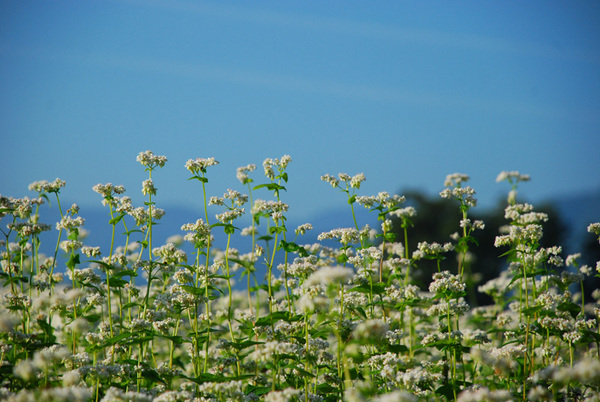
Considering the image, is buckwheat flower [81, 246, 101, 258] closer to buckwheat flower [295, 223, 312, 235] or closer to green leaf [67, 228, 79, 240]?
green leaf [67, 228, 79, 240]

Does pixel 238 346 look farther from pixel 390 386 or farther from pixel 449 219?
pixel 449 219

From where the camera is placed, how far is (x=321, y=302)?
5316mm

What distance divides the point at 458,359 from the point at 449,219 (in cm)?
3757

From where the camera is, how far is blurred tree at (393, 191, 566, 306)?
39281 mm

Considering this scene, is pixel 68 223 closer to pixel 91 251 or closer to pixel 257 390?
pixel 91 251

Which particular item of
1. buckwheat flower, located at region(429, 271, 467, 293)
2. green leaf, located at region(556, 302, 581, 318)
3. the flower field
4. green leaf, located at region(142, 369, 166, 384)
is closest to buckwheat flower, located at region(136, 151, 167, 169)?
the flower field

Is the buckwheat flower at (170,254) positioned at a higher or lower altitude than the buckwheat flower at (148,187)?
lower

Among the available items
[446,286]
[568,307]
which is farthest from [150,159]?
[568,307]

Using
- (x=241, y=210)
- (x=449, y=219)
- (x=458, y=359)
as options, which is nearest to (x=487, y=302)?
(x=449, y=219)

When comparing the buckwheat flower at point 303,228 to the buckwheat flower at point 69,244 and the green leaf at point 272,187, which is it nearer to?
the green leaf at point 272,187

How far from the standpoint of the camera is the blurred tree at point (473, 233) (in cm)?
3928

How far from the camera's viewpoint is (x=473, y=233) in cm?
3588

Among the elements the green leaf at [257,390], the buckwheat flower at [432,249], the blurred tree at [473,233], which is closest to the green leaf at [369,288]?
the green leaf at [257,390]

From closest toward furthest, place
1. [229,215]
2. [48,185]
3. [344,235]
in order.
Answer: [229,215]
[344,235]
[48,185]
